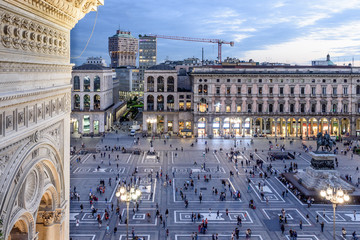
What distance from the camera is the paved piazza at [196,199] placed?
3061 cm

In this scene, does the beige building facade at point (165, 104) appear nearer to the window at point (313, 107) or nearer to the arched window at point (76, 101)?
the arched window at point (76, 101)

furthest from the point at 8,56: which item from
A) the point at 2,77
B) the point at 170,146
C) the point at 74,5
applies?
the point at 170,146

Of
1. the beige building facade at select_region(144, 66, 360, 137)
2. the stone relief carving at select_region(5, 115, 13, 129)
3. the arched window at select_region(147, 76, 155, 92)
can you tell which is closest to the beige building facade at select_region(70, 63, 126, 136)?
the arched window at select_region(147, 76, 155, 92)

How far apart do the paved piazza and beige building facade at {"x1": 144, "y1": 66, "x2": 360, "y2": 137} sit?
18.6 metres

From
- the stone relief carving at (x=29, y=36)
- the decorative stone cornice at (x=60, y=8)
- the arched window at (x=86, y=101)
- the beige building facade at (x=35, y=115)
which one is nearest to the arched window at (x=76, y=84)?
the arched window at (x=86, y=101)

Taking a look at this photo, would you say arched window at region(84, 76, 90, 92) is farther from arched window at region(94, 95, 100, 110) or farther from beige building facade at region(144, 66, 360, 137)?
beige building facade at region(144, 66, 360, 137)

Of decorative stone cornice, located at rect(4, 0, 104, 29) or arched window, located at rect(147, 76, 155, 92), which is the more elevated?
arched window, located at rect(147, 76, 155, 92)

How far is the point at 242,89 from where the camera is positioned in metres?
80.2

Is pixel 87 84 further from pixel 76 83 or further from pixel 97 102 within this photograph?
pixel 97 102

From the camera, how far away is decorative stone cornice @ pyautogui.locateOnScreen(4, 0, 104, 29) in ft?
35.9

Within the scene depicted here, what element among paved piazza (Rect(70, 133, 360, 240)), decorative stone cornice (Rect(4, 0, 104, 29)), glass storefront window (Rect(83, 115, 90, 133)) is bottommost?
paved piazza (Rect(70, 133, 360, 240))

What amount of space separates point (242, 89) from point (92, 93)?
108ft

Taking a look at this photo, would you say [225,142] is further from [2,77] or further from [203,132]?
[2,77]

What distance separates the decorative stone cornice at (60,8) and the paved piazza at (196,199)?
19.2 metres
